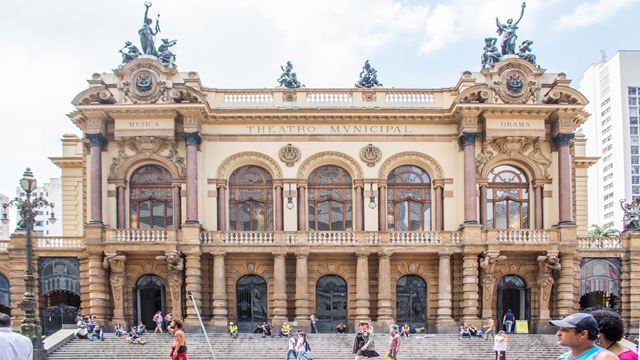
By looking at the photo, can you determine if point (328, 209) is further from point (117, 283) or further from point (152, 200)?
point (117, 283)

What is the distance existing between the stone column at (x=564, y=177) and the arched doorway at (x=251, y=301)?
599 inches


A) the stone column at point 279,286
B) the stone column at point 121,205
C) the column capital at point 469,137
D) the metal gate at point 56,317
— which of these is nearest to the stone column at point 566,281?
the column capital at point 469,137

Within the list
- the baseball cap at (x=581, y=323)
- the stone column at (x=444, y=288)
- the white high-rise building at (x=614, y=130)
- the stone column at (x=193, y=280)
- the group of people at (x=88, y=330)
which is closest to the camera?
the baseball cap at (x=581, y=323)

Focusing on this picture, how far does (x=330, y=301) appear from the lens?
37.2 meters

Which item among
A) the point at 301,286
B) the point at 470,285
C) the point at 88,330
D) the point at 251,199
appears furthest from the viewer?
the point at 251,199

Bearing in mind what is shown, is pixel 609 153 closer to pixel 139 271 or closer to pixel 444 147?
pixel 444 147

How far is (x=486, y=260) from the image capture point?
35281 millimetres

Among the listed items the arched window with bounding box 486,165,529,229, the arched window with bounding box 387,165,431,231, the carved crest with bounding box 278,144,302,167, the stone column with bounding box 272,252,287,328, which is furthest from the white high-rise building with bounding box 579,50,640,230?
the stone column with bounding box 272,252,287,328

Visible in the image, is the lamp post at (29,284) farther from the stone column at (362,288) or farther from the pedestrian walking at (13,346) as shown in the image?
the pedestrian walking at (13,346)

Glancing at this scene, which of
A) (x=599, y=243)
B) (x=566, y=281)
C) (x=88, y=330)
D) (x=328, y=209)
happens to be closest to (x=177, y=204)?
(x=88, y=330)

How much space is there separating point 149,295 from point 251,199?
7.02 m

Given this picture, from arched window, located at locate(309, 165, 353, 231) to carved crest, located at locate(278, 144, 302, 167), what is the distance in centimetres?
128

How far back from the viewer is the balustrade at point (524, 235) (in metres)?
35.7

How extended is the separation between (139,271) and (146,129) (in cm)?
707
